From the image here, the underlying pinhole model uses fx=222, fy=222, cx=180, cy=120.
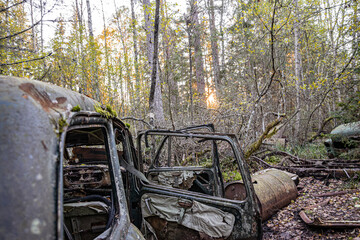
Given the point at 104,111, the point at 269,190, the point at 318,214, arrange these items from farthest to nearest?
the point at 269,190
the point at 318,214
the point at 104,111

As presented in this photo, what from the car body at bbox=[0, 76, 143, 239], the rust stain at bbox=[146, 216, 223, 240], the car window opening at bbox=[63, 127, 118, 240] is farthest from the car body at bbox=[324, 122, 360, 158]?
the car body at bbox=[0, 76, 143, 239]

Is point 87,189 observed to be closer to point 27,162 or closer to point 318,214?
point 27,162

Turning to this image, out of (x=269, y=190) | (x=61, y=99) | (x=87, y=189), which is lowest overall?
(x=269, y=190)

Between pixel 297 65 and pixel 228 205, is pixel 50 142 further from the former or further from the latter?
pixel 297 65

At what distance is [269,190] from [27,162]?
488 centimetres

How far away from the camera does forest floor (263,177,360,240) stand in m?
3.71

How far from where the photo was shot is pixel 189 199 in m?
2.54

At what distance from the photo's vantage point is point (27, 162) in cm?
77

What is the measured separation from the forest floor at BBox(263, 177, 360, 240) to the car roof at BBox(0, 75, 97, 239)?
403cm

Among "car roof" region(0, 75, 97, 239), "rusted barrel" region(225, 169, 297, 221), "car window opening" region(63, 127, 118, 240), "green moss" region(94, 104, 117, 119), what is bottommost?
"rusted barrel" region(225, 169, 297, 221)

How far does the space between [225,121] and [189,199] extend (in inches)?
257

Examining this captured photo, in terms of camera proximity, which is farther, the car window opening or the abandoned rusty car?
the car window opening

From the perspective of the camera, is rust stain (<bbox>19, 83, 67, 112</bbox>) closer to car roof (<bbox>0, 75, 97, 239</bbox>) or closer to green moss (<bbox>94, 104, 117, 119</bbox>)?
car roof (<bbox>0, 75, 97, 239</bbox>)

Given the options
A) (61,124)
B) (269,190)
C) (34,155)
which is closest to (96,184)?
(61,124)
